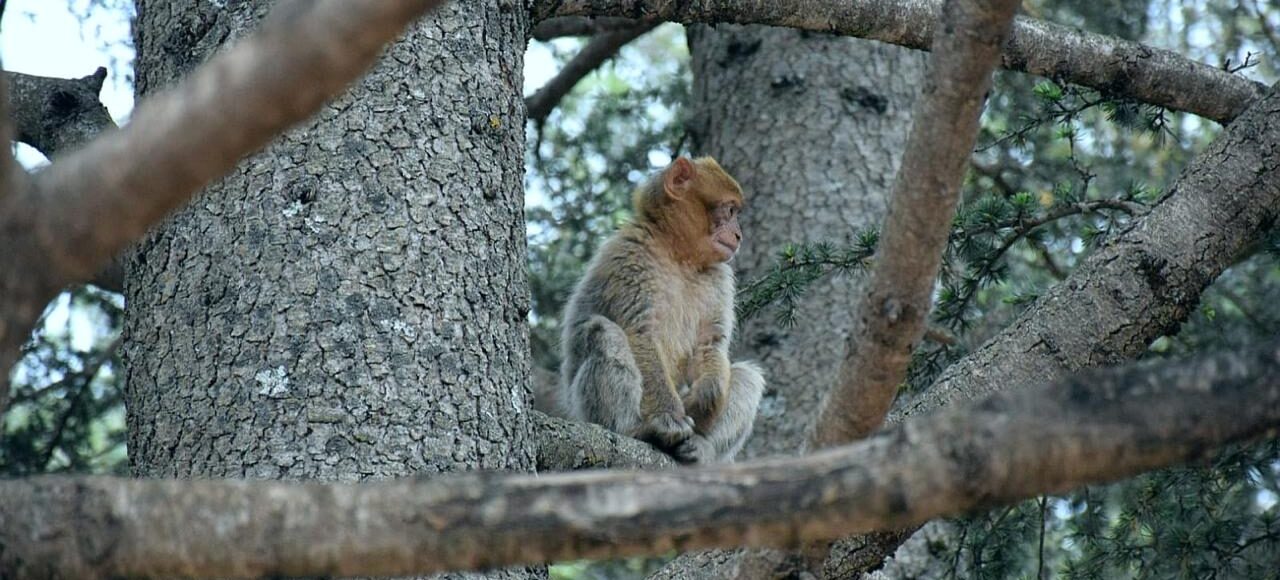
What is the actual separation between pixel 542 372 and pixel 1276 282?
13.7 ft

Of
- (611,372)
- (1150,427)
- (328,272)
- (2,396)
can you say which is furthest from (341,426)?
(611,372)

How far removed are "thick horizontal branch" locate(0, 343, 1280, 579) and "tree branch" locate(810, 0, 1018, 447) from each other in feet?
1.48

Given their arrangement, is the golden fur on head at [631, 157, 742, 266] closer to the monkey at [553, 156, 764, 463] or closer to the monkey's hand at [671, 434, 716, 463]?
the monkey at [553, 156, 764, 463]

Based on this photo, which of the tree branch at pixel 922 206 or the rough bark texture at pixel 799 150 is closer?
the tree branch at pixel 922 206

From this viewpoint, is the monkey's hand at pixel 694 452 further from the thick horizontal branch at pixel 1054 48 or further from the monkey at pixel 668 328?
the thick horizontal branch at pixel 1054 48

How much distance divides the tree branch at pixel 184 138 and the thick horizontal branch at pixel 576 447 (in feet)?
8.02

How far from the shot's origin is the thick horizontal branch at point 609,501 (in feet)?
7.61

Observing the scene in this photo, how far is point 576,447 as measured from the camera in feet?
16.2

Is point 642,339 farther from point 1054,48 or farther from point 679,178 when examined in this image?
point 1054,48

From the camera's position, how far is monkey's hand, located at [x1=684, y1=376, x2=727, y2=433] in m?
7.05

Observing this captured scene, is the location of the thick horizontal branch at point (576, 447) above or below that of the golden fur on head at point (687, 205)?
below

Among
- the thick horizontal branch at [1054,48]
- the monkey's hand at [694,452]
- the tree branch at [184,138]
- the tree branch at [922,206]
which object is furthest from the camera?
the monkey's hand at [694,452]

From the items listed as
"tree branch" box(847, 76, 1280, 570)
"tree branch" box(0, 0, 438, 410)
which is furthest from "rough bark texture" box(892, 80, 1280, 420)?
"tree branch" box(0, 0, 438, 410)

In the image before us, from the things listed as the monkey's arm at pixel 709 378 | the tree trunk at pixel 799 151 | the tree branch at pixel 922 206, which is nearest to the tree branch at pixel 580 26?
the tree trunk at pixel 799 151
